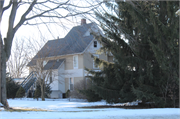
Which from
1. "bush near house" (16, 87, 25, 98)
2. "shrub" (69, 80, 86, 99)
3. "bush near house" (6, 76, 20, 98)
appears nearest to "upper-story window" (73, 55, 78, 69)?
"shrub" (69, 80, 86, 99)

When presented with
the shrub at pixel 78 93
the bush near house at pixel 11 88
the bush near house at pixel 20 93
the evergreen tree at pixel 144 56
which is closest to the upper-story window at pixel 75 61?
the shrub at pixel 78 93

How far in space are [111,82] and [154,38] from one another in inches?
169

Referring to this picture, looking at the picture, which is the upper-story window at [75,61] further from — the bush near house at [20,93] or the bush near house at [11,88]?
the bush near house at [11,88]

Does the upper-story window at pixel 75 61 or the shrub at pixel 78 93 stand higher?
the upper-story window at pixel 75 61

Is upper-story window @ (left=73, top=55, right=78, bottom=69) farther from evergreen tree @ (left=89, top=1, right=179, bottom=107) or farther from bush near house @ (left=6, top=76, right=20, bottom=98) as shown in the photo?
evergreen tree @ (left=89, top=1, right=179, bottom=107)

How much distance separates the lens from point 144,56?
48.8 ft

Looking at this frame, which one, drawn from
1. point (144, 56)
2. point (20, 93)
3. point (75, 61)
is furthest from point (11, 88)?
point (144, 56)

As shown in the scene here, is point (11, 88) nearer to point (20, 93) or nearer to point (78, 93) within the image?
point (20, 93)

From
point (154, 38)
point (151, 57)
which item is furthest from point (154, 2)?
point (151, 57)

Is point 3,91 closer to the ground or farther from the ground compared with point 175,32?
closer to the ground

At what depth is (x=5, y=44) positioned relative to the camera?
10.6m

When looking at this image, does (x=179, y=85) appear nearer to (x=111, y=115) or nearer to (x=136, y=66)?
(x=136, y=66)

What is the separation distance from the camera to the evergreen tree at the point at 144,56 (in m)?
13.1

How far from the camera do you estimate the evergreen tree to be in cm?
1306
